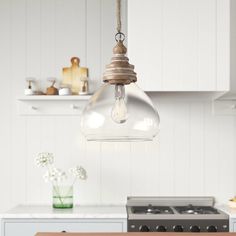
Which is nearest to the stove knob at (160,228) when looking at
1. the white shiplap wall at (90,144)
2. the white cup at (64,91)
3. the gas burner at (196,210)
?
the gas burner at (196,210)

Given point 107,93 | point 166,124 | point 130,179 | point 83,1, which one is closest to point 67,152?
point 130,179

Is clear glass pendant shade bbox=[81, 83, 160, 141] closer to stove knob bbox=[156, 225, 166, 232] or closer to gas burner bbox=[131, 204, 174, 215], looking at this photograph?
stove knob bbox=[156, 225, 166, 232]

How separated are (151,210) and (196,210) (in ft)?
1.09

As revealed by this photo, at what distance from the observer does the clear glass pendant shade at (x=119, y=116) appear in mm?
1514

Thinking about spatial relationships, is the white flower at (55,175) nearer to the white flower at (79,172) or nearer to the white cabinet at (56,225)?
the white flower at (79,172)

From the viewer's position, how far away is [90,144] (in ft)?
12.6

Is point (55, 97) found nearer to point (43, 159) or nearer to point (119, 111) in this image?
point (43, 159)

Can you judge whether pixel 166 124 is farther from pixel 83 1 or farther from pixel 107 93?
pixel 107 93

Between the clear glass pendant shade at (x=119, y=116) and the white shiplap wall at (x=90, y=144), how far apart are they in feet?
7.47

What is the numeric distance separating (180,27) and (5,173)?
173cm

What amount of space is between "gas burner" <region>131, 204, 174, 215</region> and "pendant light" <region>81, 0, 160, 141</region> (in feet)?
6.49

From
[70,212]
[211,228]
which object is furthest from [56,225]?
[211,228]

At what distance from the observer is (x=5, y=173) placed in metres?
3.81

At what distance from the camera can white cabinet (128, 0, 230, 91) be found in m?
3.36
